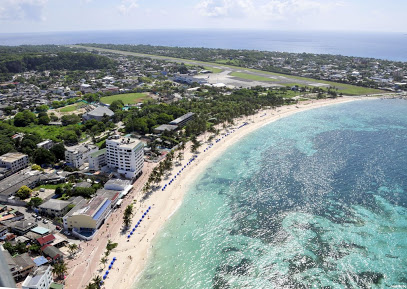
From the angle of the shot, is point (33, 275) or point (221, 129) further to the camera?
point (221, 129)

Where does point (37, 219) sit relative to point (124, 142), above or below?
below

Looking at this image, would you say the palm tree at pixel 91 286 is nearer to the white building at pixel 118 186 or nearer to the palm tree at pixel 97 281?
the palm tree at pixel 97 281

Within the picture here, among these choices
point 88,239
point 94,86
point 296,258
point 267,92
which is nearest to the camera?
point 296,258

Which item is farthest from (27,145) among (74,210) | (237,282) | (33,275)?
(237,282)

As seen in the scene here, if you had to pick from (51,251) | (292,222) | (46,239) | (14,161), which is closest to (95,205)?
(46,239)

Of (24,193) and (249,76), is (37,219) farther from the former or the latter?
(249,76)

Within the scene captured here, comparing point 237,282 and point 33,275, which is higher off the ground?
point 33,275

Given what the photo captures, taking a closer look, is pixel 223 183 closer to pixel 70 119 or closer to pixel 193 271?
pixel 193 271
